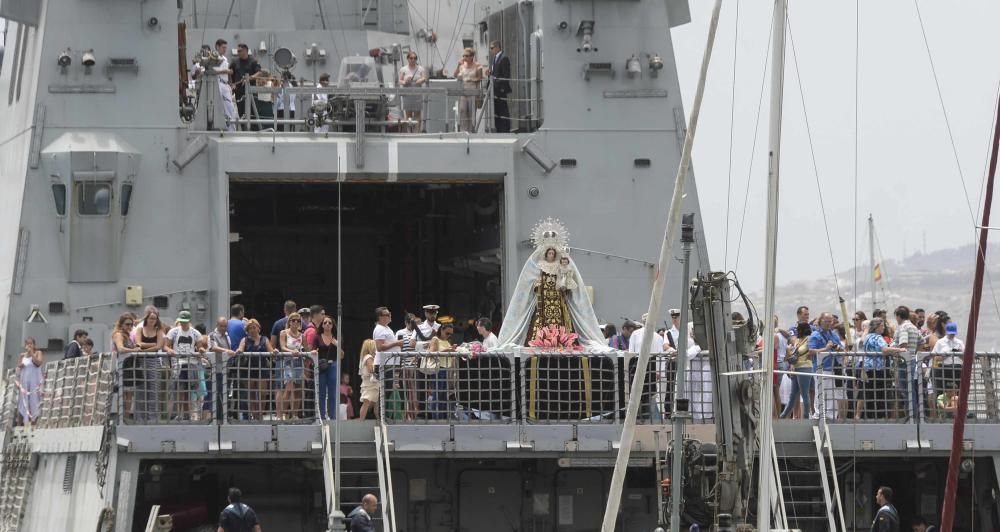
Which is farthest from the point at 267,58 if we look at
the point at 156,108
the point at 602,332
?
the point at 602,332

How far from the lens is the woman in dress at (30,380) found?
1898 centimetres

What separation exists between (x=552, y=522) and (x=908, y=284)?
159242mm

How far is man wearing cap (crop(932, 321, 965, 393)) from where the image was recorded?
17344 mm

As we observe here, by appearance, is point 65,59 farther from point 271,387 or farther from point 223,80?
point 271,387

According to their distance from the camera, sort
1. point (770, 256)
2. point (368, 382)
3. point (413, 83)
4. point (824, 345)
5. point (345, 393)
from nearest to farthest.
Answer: point (770, 256) < point (368, 382) < point (824, 345) < point (345, 393) < point (413, 83)

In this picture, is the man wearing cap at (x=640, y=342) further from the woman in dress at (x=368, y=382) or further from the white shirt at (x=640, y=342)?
the woman in dress at (x=368, y=382)

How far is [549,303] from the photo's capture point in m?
17.7

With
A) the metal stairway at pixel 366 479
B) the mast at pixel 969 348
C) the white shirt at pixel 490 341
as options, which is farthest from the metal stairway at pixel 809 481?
the metal stairway at pixel 366 479

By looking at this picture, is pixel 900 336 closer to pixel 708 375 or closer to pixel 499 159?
pixel 708 375

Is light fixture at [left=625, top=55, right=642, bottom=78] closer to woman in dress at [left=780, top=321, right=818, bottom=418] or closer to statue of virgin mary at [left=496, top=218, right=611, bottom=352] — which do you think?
statue of virgin mary at [left=496, top=218, right=611, bottom=352]

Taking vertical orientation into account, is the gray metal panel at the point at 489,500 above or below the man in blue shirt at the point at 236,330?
below

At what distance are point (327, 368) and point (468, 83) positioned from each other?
463cm

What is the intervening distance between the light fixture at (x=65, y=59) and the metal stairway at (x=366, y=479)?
5.41 meters

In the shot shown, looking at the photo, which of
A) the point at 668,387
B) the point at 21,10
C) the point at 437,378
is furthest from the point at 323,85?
the point at 668,387
